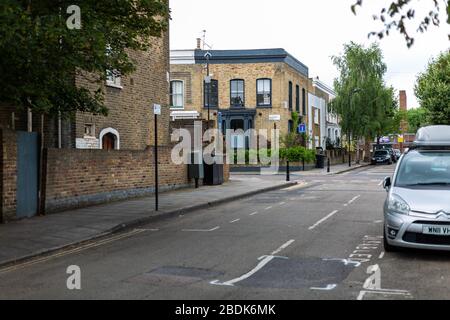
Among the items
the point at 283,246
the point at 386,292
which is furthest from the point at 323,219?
the point at 386,292

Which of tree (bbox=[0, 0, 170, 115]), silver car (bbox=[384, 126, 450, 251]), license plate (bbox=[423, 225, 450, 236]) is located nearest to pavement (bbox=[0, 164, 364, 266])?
tree (bbox=[0, 0, 170, 115])

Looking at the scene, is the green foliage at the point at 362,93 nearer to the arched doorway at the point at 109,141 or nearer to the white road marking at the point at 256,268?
the arched doorway at the point at 109,141

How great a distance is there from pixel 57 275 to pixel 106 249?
2.19 m

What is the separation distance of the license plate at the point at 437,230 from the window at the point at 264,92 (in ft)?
121

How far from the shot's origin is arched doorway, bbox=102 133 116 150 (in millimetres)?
20830

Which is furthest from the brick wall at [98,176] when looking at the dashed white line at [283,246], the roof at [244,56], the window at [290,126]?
the window at [290,126]

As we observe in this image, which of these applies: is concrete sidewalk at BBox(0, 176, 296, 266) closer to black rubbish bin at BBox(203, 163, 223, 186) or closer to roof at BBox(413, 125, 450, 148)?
black rubbish bin at BBox(203, 163, 223, 186)

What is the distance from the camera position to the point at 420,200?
8492 mm

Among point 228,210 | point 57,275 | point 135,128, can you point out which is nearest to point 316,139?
point 135,128

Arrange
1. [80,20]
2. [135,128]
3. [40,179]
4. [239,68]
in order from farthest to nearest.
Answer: [239,68] < [135,128] < [40,179] < [80,20]

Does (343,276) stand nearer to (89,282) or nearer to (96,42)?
(89,282)

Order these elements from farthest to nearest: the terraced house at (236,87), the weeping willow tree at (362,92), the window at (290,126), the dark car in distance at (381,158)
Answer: the dark car in distance at (381,158), the weeping willow tree at (362,92), the window at (290,126), the terraced house at (236,87)

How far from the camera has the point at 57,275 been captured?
7.87 m

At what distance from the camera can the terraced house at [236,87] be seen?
44.5 metres
